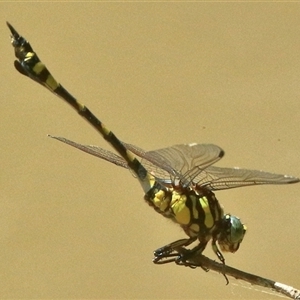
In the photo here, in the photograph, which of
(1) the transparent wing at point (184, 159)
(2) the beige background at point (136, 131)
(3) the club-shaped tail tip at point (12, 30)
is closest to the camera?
(3) the club-shaped tail tip at point (12, 30)

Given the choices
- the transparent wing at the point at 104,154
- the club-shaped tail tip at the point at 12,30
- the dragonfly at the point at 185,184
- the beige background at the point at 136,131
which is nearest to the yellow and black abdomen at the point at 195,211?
the dragonfly at the point at 185,184

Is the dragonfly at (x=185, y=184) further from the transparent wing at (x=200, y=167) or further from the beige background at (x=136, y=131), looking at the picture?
the beige background at (x=136, y=131)

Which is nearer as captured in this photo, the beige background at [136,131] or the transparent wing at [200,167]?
the transparent wing at [200,167]

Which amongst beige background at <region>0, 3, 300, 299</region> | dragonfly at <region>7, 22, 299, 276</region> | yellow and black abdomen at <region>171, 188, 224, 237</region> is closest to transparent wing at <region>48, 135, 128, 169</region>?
dragonfly at <region>7, 22, 299, 276</region>

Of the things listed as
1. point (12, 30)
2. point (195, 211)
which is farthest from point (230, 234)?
point (12, 30)

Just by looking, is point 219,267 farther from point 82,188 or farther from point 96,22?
point 96,22

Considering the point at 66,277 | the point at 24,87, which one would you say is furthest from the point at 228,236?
the point at 24,87
